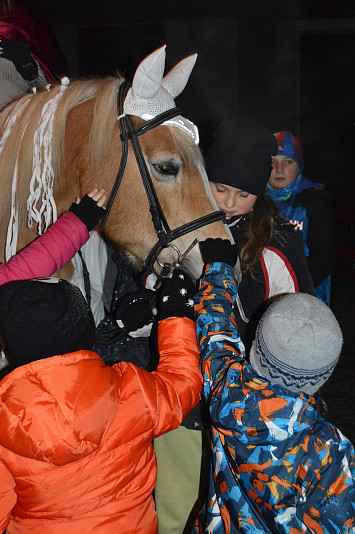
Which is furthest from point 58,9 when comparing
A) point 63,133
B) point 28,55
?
point 63,133

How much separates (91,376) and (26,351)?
A: 175 mm

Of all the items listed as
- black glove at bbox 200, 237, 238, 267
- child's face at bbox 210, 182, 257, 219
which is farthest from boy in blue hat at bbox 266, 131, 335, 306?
black glove at bbox 200, 237, 238, 267

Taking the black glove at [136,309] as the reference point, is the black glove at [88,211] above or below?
above

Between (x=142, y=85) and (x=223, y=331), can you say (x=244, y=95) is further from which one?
(x=223, y=331)

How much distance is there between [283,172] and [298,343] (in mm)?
2320

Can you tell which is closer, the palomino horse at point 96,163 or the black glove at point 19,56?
the palomino horse at point 96,163

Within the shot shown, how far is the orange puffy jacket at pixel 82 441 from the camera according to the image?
3.86 feet

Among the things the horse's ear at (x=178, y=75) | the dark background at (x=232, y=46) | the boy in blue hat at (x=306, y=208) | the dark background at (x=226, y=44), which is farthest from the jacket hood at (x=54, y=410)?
the dark background at (x=226, y=44)

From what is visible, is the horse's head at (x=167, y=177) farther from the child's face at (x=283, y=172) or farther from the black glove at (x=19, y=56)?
the child's face at (x=283, y=172)

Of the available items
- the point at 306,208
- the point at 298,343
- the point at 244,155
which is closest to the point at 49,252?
the point at 244,155

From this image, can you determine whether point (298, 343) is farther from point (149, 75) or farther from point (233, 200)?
point (149, 75)

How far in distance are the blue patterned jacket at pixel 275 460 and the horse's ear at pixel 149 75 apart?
1.03 m

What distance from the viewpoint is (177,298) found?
5.44 feet

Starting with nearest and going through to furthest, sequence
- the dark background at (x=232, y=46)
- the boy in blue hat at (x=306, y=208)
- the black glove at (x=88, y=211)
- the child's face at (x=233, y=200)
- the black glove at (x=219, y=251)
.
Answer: the black glove at (x=219, y=251)
the black glove at (x=88, y=211)
the child's face at (x=233, y=200)
the boy in blue hat at (x=306, y=208)
the dark background at (x=232, y=46)
